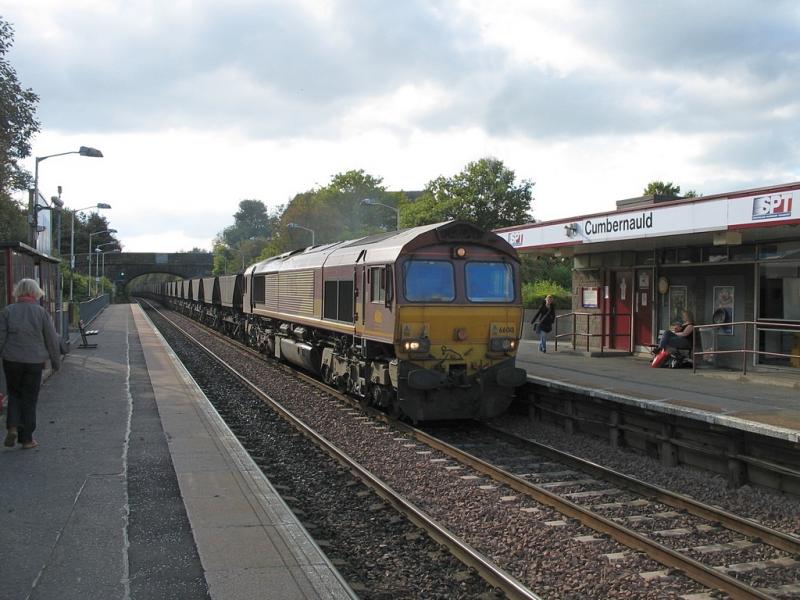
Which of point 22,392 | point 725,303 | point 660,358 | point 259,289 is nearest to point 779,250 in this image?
point 725,303

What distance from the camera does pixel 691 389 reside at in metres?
10.8

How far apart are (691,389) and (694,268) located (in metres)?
4.64

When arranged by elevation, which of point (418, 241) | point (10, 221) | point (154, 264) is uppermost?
point (154, 264)

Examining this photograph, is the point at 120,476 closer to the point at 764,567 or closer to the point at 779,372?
the point at 764,567

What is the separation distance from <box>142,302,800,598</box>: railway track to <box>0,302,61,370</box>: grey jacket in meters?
3.66

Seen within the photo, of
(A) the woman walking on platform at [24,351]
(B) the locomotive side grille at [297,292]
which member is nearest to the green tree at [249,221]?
(B) the locomotive side grille at [297,292]

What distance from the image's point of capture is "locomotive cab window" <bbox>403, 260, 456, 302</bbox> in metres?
10.2

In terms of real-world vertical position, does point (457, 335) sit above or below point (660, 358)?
above

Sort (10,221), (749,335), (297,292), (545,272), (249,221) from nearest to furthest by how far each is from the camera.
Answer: (749,335) → (297,292) → (10,221) → (545,272) → (249,221)

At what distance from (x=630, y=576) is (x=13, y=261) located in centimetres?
936

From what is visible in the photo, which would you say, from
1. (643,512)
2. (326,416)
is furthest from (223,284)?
(643,512)

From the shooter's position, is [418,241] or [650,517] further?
[418,241]

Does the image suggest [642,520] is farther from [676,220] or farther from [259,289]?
[259,289]

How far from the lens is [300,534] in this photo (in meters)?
5.32
